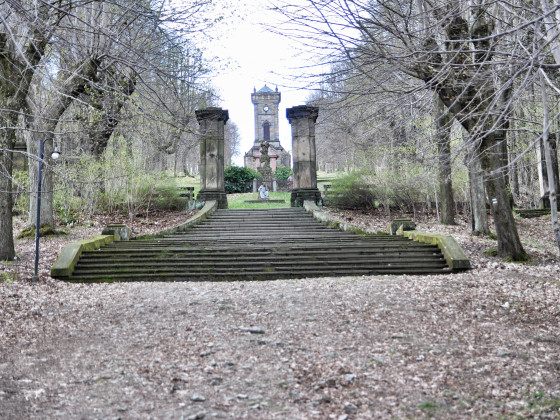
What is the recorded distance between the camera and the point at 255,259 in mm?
8898

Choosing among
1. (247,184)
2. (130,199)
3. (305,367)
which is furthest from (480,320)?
(247,184)

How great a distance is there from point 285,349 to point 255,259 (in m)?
4.57

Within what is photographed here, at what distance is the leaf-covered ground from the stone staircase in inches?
32.5

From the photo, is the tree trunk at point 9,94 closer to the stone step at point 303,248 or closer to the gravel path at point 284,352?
the stone step at point 303,248

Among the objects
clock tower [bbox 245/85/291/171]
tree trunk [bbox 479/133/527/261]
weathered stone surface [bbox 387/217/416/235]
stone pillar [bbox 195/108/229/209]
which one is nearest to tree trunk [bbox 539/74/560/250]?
tree trunk [bbox 479/133/527/261]

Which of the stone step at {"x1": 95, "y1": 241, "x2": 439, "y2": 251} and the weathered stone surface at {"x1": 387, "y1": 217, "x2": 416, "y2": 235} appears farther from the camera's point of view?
the weathered stone surface at {"x1": 387, "y1": 217, "x2": 416, "y2": 235}

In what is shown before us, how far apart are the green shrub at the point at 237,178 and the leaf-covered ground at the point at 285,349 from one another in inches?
914

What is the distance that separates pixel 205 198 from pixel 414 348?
48.5 ft

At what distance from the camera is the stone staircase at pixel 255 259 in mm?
8320

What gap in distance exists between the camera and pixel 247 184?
31500 millimetres

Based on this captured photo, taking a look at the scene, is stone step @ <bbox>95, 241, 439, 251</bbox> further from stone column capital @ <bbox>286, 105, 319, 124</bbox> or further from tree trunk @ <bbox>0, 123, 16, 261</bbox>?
stone column capital @ <bbox>286, 105, 319, 124</bbox>

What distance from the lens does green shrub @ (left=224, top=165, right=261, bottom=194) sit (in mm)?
30469

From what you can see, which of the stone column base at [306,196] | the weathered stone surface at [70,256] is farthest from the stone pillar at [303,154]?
the weathered stone surface at [70,256]

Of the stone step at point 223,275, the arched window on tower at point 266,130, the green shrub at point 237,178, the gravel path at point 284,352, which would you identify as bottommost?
the gravel path at point 284,352
